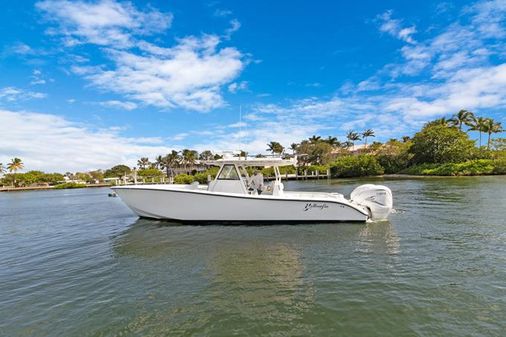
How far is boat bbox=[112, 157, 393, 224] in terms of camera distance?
11734mm

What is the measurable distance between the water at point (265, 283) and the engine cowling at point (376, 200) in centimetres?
117

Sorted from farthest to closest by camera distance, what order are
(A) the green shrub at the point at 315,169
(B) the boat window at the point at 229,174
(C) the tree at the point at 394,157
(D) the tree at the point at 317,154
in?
(D) the tree at the point at 317,154, (A) the green shrub at the point at 315,169, (C) the tree at the point at 394,157, (B) the boat window at the point at 229,174

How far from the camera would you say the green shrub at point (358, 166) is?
2601 inches

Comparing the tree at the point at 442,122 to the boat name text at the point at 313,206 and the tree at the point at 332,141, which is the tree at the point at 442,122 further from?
the boat name text at the point at 313,206

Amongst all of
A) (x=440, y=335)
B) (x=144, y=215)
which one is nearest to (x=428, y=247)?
(x=440, y=335)

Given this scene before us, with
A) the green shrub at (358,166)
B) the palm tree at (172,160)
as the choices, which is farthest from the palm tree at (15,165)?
the green shrub at (358,166)

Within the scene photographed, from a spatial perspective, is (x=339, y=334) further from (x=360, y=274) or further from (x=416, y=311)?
(x=360, y=274)

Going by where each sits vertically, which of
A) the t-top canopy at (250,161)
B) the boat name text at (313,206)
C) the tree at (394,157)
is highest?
the tree at (394,157)

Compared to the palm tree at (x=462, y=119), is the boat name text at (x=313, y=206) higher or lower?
lower

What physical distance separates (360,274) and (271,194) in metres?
6.40

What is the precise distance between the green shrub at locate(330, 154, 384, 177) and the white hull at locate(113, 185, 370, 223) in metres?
58.1

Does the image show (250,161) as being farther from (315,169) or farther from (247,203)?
(315,169)

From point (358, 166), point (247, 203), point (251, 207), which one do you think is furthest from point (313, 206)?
point (358, 166)

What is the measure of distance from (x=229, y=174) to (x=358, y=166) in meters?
60.2
